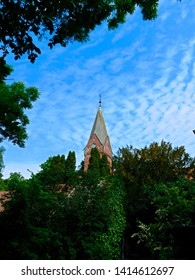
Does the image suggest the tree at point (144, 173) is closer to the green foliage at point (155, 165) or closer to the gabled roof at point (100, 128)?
the green foliage at point (155, 165)

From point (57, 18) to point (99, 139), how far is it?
224 feet

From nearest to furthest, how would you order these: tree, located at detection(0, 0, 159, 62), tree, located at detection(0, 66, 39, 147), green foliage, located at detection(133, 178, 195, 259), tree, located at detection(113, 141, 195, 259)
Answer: tree, located at detection(0, 0, 159, 62), green foliage, located at detection(133, 178, 195, 259), tree, located at detection(0, 66, 39, 147), tree, located at detection(113, 141, 195, 259)

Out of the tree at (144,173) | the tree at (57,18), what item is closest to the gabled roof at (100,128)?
the tree at (144,173)

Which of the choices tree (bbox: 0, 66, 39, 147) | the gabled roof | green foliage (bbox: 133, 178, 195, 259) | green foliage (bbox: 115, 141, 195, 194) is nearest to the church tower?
the gabled roof

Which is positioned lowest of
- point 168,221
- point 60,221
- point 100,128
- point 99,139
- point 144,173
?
point 168,221

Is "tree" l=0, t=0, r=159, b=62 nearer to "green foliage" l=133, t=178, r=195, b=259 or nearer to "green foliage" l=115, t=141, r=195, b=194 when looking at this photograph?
"green foliage" l=133, t=178, r=195, b=259

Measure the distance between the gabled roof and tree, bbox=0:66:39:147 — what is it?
56041 millimetres

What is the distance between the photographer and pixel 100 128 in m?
76.2

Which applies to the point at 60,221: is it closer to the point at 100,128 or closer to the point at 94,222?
the point at 94,222

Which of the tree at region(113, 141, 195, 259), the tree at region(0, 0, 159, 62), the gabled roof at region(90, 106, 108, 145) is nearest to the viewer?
the tree at region(0, 0, 159, 62)

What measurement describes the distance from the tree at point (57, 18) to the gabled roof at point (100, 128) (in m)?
67.6

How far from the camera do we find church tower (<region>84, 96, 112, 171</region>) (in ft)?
240

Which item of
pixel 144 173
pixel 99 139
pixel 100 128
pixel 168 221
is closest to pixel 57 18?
pixel 168 221

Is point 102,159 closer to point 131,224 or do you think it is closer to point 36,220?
point 131,224
